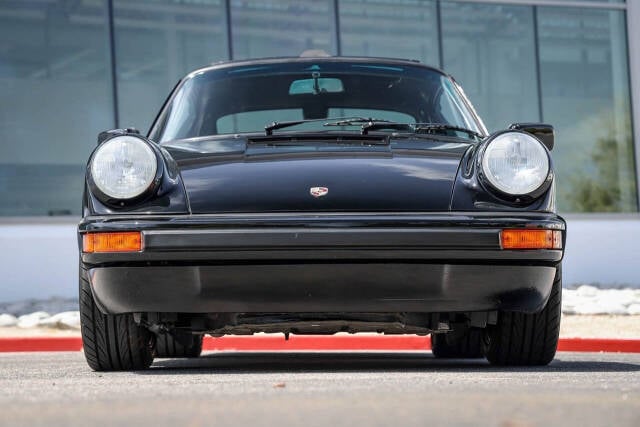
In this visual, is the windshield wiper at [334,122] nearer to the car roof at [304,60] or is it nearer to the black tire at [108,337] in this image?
the car roof at [304,60]

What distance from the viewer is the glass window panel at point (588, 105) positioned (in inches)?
616

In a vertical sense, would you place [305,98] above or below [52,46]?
below

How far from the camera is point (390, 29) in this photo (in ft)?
49.3

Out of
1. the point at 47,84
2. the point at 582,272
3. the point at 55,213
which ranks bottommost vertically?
the point at 582,272

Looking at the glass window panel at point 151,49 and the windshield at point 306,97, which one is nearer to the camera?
the windshield at point 306,97

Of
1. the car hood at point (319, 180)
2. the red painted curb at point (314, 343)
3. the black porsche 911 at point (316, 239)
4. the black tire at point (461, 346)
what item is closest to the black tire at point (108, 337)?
the black porsche 911 at point (316, 239)

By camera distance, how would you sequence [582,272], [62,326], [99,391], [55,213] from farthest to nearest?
[582,272], [55,213], [62,326], [99,391]

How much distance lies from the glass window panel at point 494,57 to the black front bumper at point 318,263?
429 inches

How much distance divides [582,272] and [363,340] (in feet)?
22.6

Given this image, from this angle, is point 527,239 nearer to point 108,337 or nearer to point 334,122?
point 334,122

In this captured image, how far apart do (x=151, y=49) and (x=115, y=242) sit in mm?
10023

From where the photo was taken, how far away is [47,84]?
45.8 feet

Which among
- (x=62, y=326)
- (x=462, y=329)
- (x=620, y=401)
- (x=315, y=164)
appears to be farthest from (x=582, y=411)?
(x=62, y=326)

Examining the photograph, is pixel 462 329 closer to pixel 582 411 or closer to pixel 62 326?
pixel 582 411
